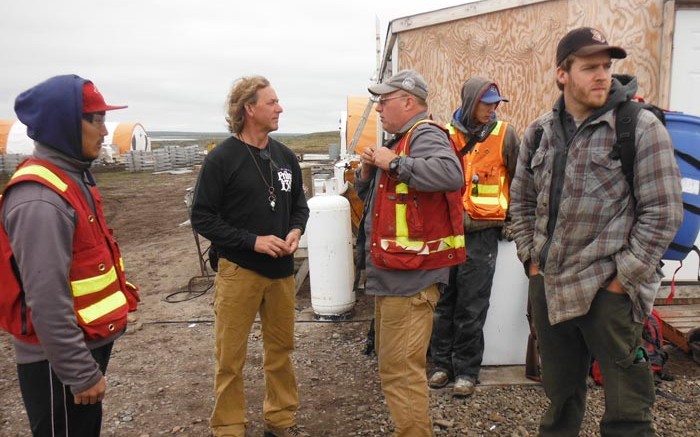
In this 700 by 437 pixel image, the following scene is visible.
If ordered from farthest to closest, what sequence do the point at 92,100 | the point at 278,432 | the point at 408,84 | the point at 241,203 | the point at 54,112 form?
the point at 278,432 < the point at 241,203 < the point at 408,84 < the point at 92,100 < the point at 54,112

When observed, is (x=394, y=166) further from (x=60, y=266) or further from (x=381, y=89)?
(x=60, y=266)

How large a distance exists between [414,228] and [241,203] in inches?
42.6

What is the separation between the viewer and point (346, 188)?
7.04 metres

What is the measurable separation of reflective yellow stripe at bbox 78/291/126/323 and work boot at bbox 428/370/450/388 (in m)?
2.57

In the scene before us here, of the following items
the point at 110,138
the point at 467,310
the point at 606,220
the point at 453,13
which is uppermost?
the point at 453,13

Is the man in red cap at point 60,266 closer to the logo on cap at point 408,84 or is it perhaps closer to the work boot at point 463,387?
the logo on cap at point 408,84

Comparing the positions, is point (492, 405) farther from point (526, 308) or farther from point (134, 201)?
point (134, 201)

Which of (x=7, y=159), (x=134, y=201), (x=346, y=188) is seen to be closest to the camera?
(x=346, y=188)

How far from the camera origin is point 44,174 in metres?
1.91

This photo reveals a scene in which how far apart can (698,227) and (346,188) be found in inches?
199

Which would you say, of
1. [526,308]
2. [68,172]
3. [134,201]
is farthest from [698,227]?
[134,201]

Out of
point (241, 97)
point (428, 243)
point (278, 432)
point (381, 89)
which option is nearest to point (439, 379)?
point (278, 432)

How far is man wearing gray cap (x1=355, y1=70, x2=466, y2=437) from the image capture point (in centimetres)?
266

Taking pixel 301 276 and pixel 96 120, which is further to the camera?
pixel 301 276
